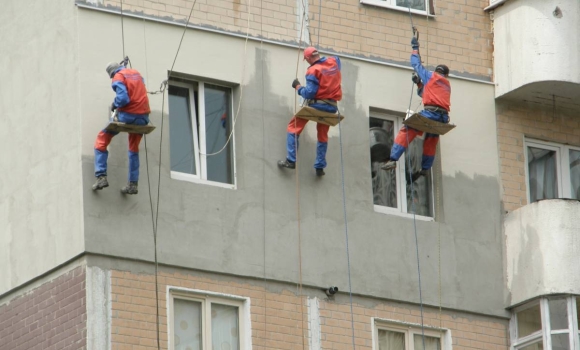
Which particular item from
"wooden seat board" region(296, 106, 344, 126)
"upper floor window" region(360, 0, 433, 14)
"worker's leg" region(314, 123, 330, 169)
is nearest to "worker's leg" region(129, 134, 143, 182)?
"wooden seat board" region(296, 106, 344, 126)

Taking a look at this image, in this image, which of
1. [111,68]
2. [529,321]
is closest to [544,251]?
[529,321]

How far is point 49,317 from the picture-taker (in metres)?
26.4

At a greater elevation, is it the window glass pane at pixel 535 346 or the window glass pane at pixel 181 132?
the window glass pane at pixel 181 132

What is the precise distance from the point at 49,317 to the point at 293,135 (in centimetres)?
448

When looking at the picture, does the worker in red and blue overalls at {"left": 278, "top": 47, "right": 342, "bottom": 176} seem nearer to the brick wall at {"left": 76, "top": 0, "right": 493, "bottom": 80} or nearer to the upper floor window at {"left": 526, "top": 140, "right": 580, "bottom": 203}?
the brick wall at {"left": 76, "top": 0, "right": 493, "bottom": 80}

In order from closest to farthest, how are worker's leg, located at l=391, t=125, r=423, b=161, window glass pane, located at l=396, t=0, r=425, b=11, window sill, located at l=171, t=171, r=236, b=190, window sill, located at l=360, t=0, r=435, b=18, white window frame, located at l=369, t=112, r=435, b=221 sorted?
window sill, located at l=171, t=171, r=236, b=190, worker's leg, located at l=391, t=125, r=423, b=161, white window frame, located at l=369, t=112, r=435, b=221, window sill, located at l=360, t=0, r=435, b=18, window glass pane, located at l=396, t=0, r=425, b=11

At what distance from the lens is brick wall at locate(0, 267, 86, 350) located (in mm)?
25781

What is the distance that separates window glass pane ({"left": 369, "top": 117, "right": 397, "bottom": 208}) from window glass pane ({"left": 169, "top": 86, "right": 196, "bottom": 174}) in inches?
119

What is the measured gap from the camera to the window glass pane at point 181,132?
90.6ft

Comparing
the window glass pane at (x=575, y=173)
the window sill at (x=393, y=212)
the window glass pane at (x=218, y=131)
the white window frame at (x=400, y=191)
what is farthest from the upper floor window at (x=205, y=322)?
the window glass pane at (x=575, y=173)

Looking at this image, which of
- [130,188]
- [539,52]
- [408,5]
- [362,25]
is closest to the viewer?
[130,188]

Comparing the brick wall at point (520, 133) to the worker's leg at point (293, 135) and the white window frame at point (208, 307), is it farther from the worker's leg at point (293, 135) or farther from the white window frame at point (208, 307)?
the white window frame at point (208, 307)

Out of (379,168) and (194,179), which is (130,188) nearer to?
(194,179)

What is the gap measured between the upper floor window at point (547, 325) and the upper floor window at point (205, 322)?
4.61m
